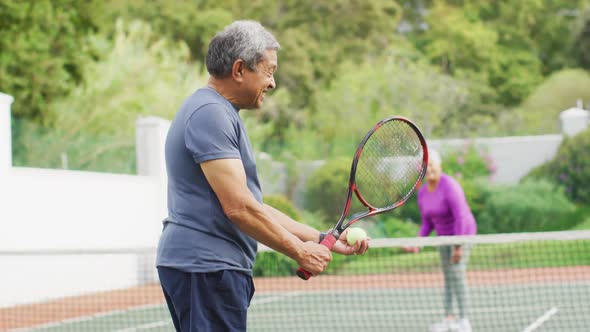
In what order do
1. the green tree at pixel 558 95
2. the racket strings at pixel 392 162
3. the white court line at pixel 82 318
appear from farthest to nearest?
the green tree at pixel 558 95 → the white court line at pixel 82 318 → the racket strings at pixel 392 162

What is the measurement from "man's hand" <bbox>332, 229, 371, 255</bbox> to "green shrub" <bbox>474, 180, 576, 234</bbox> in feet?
49.6

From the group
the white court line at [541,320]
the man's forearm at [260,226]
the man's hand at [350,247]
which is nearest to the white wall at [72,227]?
the white court line at [541,320]

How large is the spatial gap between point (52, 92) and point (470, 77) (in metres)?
22.3

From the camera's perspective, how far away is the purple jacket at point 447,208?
7484 mm

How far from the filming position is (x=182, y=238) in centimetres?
318

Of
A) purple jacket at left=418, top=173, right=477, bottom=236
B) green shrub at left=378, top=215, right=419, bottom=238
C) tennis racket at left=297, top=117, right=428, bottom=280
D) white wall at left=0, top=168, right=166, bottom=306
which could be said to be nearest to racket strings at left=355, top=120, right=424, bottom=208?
tennis racket at left=297, top=117, right=428, bottom=280

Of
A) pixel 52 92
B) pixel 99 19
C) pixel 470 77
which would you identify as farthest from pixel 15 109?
pixel 470 77

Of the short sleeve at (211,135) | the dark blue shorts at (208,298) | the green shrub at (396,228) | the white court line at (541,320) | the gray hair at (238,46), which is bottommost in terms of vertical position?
the green shrub at (396,228)

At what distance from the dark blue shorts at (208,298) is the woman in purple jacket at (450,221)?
4451mm

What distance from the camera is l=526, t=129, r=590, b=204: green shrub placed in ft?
61.9

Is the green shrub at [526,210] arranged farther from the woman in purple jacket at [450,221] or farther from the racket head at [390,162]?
the racket head at [390,162]

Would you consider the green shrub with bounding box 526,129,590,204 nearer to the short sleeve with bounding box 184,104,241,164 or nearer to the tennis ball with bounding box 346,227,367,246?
the tennis ball with bounding box 346,227,367,246

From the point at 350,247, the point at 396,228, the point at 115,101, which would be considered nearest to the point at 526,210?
the point at 396,228

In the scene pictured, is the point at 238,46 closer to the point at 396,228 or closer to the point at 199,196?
the point at 199,196
